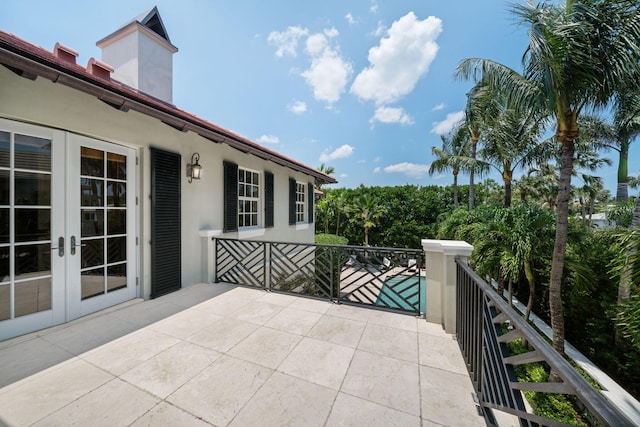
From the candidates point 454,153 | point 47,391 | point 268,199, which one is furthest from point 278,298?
point 454,153

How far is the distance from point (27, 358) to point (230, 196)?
374 cm

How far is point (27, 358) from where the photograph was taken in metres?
2.37

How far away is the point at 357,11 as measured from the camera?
582cm

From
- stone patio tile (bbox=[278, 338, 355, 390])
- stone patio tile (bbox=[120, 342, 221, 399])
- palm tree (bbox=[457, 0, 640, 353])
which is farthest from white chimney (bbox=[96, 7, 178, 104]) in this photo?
palm tree (bbox=[457, 0, 640, 353])

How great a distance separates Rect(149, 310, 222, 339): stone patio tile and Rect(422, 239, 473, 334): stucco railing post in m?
2.93

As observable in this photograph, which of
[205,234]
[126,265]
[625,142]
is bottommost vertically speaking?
[126,265]

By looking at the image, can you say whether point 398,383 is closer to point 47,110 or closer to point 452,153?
point 47,110

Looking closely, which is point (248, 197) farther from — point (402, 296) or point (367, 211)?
point (367, 211)

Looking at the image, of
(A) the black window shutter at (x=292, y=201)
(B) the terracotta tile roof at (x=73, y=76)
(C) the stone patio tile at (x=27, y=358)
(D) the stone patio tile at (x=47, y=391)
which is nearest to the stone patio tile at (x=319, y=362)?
(D) the stone patio tile at (x=47, y=391)

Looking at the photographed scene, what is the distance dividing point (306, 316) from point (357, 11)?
6839 mm

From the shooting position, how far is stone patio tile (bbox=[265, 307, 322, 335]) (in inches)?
121

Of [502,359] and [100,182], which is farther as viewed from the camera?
[100,182]

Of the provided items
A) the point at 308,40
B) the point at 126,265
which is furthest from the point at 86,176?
the point at 308,40

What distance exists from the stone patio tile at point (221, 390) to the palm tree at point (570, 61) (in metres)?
5.69
